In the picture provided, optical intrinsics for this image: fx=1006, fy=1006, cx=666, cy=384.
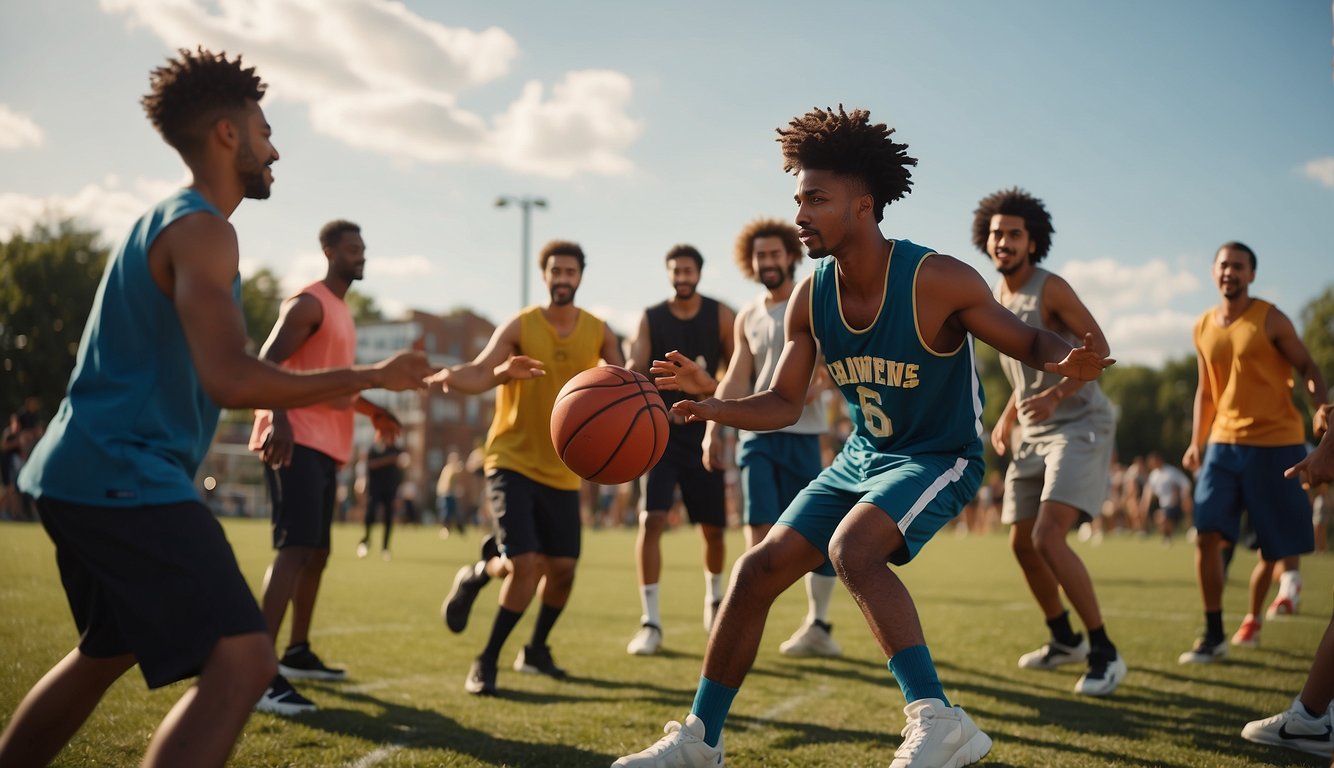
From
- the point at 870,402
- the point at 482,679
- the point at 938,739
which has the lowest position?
the point at 482,679

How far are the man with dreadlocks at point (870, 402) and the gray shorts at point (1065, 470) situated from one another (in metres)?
2.63

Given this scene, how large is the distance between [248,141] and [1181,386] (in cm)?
9604

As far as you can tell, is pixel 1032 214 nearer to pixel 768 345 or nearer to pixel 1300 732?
pixel 768 345

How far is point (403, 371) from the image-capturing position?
299cm

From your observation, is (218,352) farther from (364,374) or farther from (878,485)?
(878,485)

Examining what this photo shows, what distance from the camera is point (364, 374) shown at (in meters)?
2.92

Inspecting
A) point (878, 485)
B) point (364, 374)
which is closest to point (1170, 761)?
point (878, 485)

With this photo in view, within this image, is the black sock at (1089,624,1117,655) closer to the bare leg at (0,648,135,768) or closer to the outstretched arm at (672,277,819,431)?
the outstretched arm at (672,277,819,431)

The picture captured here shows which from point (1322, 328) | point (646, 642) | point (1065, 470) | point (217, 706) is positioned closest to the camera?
point (217, 706)

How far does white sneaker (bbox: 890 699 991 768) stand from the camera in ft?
11.5

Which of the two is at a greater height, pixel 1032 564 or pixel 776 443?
pixel 776 443

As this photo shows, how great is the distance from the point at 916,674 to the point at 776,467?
435 centimetres

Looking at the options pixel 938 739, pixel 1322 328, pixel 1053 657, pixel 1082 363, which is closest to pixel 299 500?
pixel 938 739

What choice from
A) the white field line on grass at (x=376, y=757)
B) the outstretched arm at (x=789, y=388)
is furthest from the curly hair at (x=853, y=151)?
the white field line on grass at (x=376, y=757)
